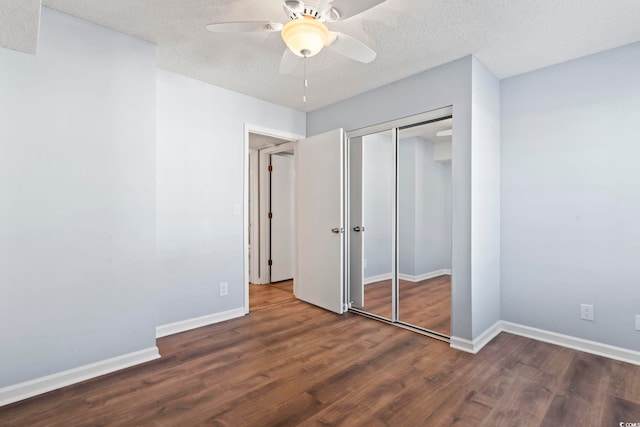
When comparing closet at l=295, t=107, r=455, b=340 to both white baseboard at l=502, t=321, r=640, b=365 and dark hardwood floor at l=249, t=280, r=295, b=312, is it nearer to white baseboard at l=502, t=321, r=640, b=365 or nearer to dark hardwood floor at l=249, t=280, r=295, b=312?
dark hardwood floor at l=249, t=280, r=295, b=312

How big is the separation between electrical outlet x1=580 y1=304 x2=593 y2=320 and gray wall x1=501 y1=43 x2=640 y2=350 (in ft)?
0.12

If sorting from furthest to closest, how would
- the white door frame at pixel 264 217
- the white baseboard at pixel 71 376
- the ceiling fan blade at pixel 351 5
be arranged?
the white door frame at pixel 264 217
the white baseboard at pixel 71 376
the ceiling fan blade at pixel 351 5

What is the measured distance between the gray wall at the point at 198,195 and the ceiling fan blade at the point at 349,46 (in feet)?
5.89

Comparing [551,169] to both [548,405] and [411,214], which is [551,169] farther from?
[548,405]

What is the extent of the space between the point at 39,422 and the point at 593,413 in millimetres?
3109

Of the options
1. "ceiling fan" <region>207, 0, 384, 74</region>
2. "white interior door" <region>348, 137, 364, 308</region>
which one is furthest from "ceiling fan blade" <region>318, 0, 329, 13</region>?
"white interior door" <region>348, 137, 364, 308</region>

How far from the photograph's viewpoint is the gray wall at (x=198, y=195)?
292 centimetres

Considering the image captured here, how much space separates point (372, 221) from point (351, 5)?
7.60ft

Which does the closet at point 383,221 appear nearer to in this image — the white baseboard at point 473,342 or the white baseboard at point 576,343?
the white baseboard at point 473,342

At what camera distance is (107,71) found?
7.39 feet

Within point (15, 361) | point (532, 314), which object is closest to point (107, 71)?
point (15, 361)

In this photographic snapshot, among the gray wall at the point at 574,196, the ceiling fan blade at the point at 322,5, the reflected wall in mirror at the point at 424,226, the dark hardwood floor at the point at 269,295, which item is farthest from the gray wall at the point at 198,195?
the gray wall at the point at 574,196

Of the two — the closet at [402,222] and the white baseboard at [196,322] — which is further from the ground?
the closet at [402,222]

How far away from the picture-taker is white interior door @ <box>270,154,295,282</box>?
196 inches
